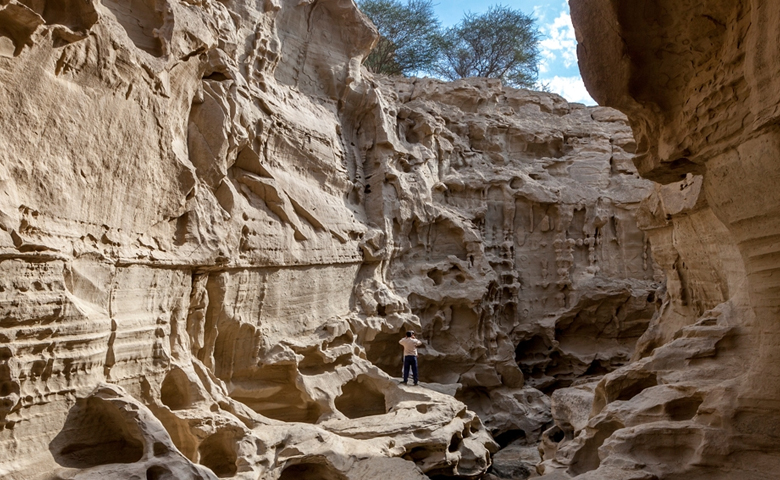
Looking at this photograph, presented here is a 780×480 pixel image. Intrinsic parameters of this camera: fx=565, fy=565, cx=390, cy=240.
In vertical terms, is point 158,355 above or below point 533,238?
below

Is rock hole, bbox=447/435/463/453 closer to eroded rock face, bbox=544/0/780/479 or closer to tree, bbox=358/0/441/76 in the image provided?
eroded rock face, bbox=544/0/780/479

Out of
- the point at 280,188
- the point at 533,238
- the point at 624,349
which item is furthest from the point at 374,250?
the point at 624,349

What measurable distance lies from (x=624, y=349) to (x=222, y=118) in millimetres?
13570

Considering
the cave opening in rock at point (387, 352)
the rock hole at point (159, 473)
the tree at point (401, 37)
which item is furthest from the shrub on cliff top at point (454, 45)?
the rock hole at point (159, 473)

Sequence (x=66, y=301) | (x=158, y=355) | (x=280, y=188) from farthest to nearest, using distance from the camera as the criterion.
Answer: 1. (x=280, y=188)
2. (x=158, y=355)
3. (x=66, y=301)

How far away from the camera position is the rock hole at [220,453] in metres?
7.82

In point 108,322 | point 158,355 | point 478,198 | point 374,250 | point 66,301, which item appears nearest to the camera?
point 66,301

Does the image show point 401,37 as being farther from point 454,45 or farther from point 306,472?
point 306,472

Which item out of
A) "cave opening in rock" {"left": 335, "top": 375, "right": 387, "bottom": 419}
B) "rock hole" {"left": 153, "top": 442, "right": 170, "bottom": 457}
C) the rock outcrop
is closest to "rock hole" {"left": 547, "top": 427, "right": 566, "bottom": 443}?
the rock outcrop

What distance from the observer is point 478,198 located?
16.8 meters

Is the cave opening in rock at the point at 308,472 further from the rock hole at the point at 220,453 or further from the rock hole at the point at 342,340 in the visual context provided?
the rock hole at the point at 342,340

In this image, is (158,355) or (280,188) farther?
(280,188)

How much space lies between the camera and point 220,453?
8102mm

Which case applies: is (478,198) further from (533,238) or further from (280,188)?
(280,188)
